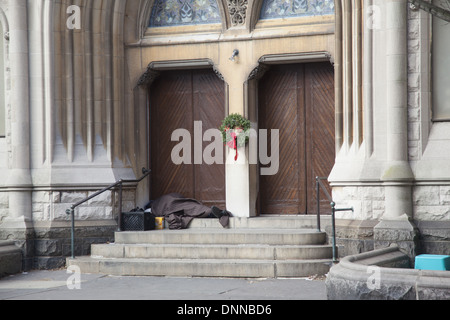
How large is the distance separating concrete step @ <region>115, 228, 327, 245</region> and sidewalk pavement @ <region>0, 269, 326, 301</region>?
3.90 ft

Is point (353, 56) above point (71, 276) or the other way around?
above

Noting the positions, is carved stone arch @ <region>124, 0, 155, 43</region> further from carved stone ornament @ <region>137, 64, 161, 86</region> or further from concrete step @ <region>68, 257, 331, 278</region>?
concrete step @ <region>68, 257, 331, 278</region>

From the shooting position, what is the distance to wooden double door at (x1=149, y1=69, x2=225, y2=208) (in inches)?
553

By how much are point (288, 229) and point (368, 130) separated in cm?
219

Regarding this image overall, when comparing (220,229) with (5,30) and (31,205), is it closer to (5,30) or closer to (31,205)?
(31,205)

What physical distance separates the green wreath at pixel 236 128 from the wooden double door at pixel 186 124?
75cm

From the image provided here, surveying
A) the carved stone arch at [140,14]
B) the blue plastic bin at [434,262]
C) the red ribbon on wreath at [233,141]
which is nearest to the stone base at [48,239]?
the red ribbon on wreath at [233,141]

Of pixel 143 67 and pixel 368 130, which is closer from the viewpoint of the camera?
pixel 368 130

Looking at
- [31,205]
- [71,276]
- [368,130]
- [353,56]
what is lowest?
[71,276]

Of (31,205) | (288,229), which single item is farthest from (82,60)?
(288,229)


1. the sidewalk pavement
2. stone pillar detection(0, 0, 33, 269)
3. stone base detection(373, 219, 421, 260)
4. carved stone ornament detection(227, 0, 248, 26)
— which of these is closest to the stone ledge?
the sidewalk pavement

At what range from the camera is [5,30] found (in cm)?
1316

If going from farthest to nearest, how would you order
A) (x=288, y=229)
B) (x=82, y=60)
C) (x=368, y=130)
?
1. (x=82, y=60)
2. (x=288, y=229)
3. (x=368, y=130)

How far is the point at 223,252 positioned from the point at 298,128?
3144mm
